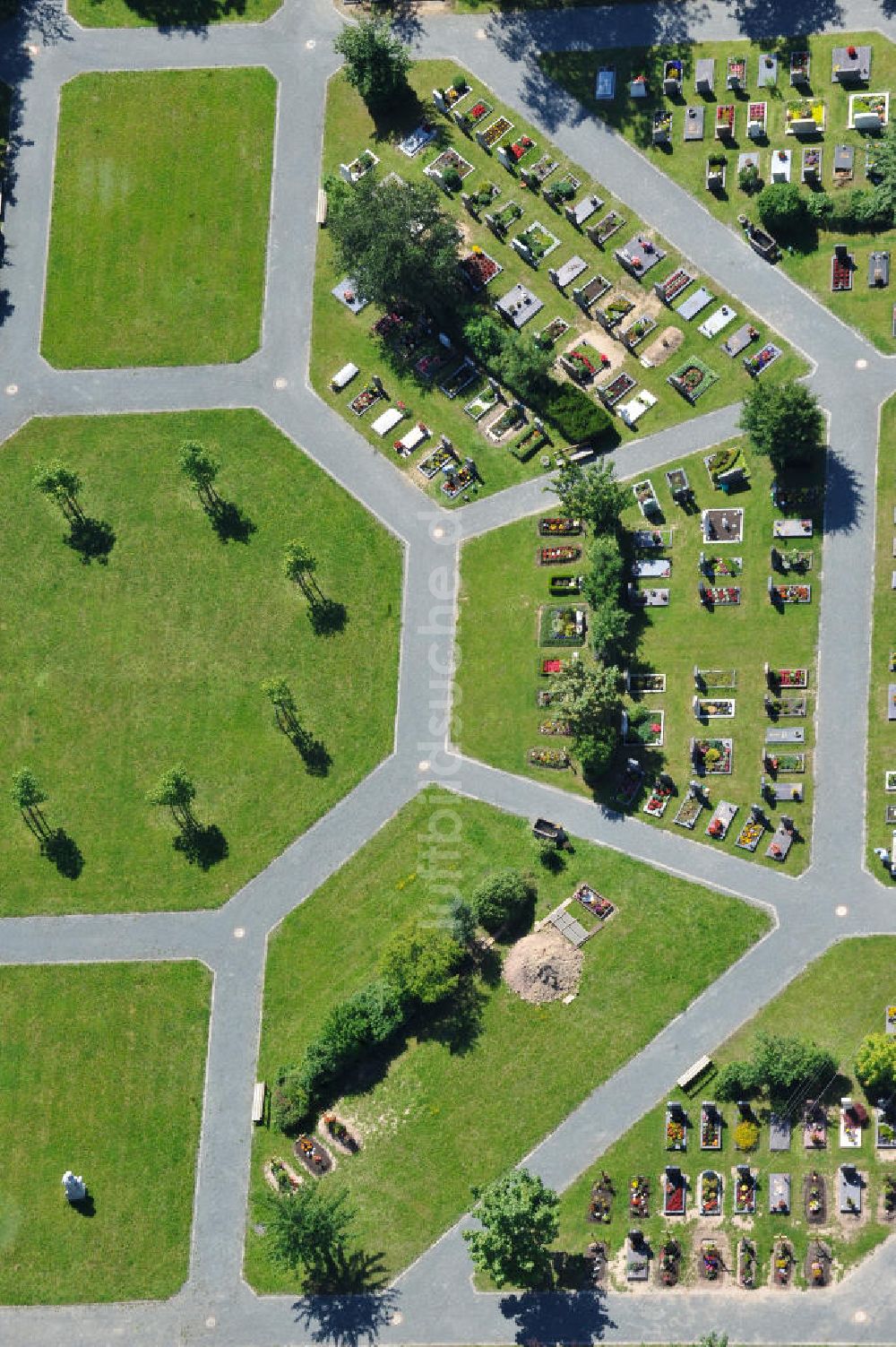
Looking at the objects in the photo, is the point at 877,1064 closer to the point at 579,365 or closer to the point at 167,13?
the point at 579,365

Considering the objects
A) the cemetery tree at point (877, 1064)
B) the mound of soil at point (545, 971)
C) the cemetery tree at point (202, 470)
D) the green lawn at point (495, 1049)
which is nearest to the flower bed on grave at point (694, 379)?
the green lawn at point (495, 1049)

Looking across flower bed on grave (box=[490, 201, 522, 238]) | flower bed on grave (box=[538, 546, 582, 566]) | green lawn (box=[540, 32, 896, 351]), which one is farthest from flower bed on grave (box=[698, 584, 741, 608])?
flower bed on grave (box=[490, 201, 522, 238])

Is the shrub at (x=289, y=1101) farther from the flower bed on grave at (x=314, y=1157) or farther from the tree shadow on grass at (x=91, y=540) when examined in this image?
the tree shadow on grass at (x=91, y=540)

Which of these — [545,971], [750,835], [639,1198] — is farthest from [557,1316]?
[750,835]

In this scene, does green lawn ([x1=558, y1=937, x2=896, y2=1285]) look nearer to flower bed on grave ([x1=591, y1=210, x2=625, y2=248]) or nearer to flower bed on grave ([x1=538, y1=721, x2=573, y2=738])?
flower bed on grave ([x1=538, y1=721, x2=573, y2=738])

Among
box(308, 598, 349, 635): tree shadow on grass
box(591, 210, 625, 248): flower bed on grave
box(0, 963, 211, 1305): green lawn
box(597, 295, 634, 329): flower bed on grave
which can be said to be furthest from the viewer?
box(591, 210, 625, 248): flower bed on grave

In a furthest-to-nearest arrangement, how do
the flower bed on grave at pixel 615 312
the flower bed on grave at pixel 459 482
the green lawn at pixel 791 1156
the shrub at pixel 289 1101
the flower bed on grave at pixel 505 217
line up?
the flower bed on grave at pixel 505 217
the flower bed on grave at pixel 459 482
the flower bed on grave at pixel 615 312
the shrub at pixel 289 1101
the green lawn at pixel 791 1156
